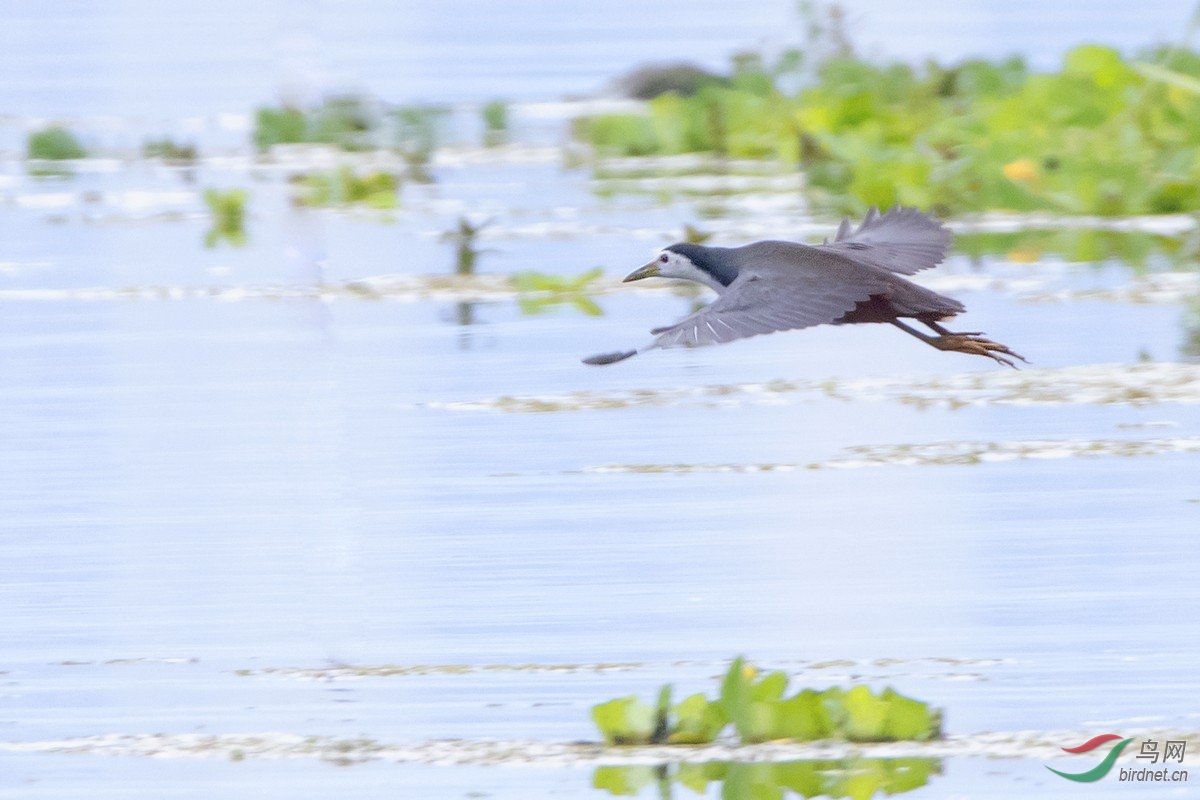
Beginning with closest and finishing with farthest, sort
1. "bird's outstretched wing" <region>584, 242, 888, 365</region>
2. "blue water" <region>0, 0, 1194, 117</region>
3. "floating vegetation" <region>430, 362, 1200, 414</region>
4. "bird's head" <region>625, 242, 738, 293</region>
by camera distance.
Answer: "bird's outstretched wing" <region>584, 242, 888, 365</region> → "bird's head" <region>625, 242, 738, 293</region> → "floating vegetation" <region>430, 362, 1200, 414</region> → "blue water" <region>0, 0, 1194, 117</region>

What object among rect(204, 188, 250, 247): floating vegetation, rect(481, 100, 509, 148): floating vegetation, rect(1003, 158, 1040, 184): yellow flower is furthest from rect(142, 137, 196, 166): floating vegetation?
rect(1003, 158, 1040, 184): yellow flower

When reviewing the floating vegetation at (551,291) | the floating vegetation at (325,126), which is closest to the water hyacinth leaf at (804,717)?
the floating vegetation at (551,291)

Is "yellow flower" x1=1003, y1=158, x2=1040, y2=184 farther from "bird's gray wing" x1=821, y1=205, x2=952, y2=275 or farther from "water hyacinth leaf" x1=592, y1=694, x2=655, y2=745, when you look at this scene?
"water hyacinth leaf" x1=592, y1=694, x2=655, y2=745

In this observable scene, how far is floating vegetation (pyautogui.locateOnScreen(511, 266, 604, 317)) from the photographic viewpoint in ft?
37.4

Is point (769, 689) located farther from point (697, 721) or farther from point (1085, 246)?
point (1085, 246)

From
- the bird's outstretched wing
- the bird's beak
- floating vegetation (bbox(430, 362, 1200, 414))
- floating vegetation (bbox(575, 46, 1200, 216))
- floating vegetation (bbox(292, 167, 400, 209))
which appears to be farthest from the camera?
floating vegetation (bbox(292, 167, 400, 209))

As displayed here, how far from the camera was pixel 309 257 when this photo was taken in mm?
13000

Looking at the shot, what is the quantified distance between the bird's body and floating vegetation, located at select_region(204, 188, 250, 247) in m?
7.10

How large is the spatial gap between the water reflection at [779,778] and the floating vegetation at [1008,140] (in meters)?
6.64

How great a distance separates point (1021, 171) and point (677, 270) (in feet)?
22.9

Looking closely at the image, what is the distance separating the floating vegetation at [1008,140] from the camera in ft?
43.8

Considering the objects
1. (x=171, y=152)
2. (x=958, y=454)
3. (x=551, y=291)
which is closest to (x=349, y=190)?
(x=171, y=152)

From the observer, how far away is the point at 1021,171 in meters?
13.7

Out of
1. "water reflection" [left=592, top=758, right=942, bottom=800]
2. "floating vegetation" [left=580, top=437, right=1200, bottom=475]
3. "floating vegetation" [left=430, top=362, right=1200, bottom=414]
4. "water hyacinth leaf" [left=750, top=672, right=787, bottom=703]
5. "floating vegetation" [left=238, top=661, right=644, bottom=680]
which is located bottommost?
"water reflection" [left=592, top=758, right=942, bottom=800]
